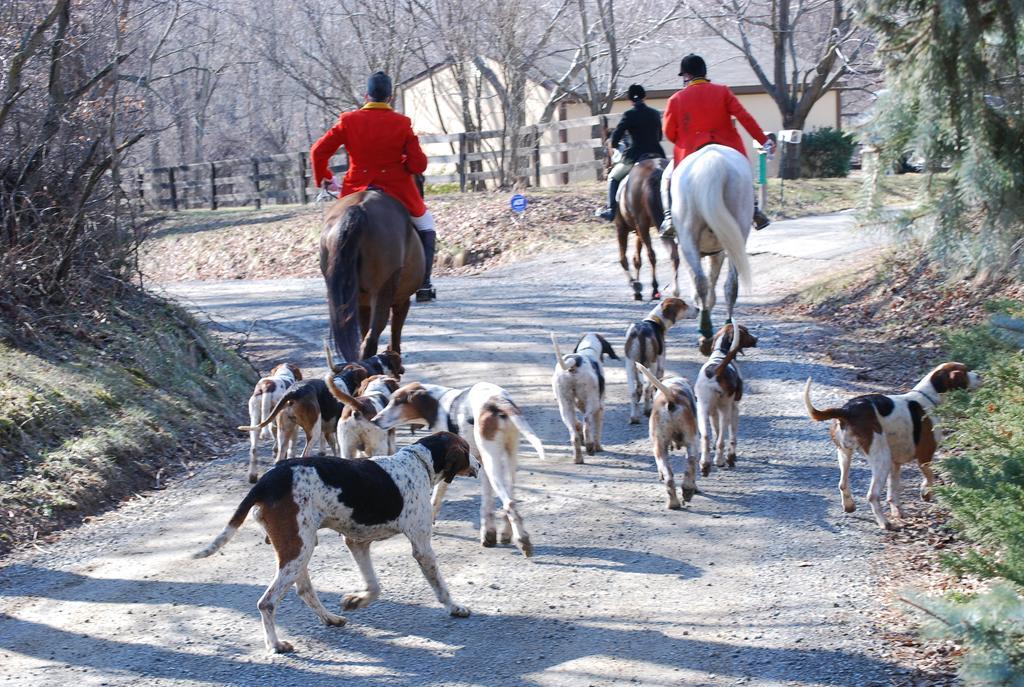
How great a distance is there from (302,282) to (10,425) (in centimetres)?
1341

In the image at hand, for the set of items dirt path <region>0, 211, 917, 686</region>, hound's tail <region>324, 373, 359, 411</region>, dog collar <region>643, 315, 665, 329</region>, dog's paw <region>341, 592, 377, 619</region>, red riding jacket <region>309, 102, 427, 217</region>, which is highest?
red riding jacket <region>309, 102, 427, 217</region>

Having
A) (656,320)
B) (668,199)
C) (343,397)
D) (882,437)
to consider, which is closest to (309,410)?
(343,397)

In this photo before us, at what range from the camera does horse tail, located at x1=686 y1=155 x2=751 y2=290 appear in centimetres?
1091

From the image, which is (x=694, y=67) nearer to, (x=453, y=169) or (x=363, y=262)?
(x=363, y=262)

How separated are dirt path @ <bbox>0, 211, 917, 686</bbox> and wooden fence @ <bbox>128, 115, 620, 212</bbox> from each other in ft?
63.9

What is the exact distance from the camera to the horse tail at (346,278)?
31.8 ft

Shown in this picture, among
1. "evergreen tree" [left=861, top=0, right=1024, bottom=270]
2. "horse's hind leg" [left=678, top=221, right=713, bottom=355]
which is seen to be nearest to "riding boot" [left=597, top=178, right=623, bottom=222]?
"horse's hind leg" [left=678, top=221, right=713, bottom=355]

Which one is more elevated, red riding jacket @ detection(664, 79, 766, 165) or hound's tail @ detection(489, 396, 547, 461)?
red riding jacket @ detection(664, 79, 766, 165)

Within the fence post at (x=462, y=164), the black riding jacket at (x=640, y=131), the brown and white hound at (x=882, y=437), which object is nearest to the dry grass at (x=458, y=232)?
the fence post at (x=462, y=164)

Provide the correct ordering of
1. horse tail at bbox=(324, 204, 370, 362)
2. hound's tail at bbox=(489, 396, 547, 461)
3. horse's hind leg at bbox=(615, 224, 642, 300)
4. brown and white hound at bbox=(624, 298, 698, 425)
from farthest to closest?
1. horse's hind leg at bbox=(615, 224, 642, 300)
2. brown and white hound at bbox=(624, 298, 698, 425)
3. horse tail at bbox=(324, 204, 370, 362)
4. hound's tail at bbox=(489, 396, 547, 461)

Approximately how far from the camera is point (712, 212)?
1092 cm

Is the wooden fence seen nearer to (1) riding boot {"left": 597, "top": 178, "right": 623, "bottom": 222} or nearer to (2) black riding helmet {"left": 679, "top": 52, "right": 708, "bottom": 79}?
(1) riding boot {"left": 597, "top": 178, "right": 623, "bottom": 222}

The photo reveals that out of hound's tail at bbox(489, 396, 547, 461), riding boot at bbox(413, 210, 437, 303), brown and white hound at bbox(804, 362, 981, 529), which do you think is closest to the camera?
hound's tail at bbox(489, 396, 547, 461)

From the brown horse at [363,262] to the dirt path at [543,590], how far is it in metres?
1.50
